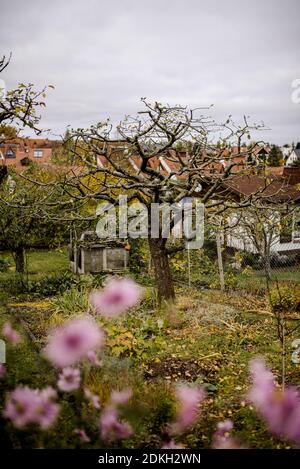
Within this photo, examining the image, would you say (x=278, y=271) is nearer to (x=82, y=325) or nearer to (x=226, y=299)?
(x=226, y=299)

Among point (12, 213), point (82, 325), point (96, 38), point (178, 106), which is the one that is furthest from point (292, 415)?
point (96, 38)

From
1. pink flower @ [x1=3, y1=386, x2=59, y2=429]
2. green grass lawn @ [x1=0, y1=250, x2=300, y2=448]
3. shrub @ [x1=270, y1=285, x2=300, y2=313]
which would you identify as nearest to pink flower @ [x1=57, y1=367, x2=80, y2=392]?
pink flower @ [x1=3, y1=386, x2=59, y2=429]

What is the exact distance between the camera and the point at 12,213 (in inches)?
407

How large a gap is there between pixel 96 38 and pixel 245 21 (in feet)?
43.7

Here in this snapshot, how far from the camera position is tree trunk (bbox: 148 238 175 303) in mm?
7617

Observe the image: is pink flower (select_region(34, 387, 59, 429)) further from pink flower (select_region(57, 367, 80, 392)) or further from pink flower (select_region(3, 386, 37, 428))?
pink flower (select_region(57, 367, 80, 392))

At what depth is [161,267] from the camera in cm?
768

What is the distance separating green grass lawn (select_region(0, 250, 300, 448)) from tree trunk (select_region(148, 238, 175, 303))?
1.12ft

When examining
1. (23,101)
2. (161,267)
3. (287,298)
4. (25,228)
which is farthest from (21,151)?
(287,298)

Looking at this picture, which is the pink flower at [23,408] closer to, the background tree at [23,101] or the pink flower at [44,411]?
the pink flower at [44,411]

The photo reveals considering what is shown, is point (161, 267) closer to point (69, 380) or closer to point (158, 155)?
point (158, 155)

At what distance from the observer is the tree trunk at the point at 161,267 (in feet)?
25.0

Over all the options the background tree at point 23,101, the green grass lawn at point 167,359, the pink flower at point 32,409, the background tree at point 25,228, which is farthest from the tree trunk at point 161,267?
the pink flower at point 32,409
